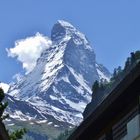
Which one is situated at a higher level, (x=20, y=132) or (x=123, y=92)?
(x=20, y=132)

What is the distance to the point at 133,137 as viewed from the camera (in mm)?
17453

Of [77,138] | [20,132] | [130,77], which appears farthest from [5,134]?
[20,132]

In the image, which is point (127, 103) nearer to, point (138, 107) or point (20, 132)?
point (138, 107)

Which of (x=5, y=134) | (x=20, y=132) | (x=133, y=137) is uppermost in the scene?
(x=20, y=132)

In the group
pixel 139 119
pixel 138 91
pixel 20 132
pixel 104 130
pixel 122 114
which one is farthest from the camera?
pixel 20 132

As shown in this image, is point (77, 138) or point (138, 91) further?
point (77, 138)

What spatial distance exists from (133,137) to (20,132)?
24675 millimetres

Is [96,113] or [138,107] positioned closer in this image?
[138,107]

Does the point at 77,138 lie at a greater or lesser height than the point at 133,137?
greater

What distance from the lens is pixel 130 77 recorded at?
17.6 m

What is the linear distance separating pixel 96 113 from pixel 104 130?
1.56 m

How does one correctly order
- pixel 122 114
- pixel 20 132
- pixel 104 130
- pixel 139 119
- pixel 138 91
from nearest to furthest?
pixel 139 119 < pixel 138 91 < pixel 122 114 < pixel 104 130 < pixel 20 132

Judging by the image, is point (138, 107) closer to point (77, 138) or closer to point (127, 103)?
point (127, 103)

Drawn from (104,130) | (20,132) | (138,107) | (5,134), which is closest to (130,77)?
(138,107)
